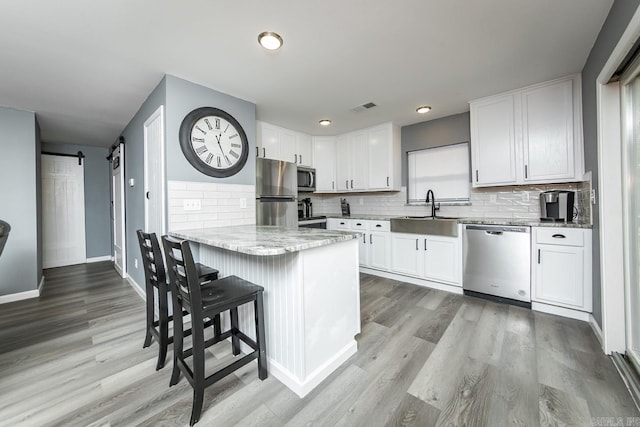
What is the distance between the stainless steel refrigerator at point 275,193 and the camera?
10.7 feet

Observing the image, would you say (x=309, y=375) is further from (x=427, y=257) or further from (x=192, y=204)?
(x=427, y=257)

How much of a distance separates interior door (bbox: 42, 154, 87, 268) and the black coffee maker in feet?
24.4

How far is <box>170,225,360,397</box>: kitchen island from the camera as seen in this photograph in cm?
147

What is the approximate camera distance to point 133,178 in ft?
10.8

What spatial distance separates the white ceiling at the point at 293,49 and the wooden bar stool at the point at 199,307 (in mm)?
1514

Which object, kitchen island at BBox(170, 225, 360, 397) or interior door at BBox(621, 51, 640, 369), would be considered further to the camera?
interior door at BBox(621, 51, 640, 369)

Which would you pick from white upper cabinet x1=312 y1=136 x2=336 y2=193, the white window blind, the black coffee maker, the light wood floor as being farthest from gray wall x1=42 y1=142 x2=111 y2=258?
the black coffee maker

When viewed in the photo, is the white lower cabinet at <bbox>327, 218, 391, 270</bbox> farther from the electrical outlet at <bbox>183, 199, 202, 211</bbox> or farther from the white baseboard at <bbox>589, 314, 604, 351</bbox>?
the electrical outlet at <bbox>183, 199, 202, 211</bbox>

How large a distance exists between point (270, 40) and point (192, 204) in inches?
63.3

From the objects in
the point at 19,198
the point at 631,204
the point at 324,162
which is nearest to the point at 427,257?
the point at 631,204

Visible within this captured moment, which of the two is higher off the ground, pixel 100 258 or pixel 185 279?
pixel 185 279

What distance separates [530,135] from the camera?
270 centimetres

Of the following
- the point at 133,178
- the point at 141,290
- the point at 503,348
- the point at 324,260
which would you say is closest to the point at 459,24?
the point at 324,260

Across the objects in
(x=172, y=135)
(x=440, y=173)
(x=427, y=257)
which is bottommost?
(x=427, y=257)
